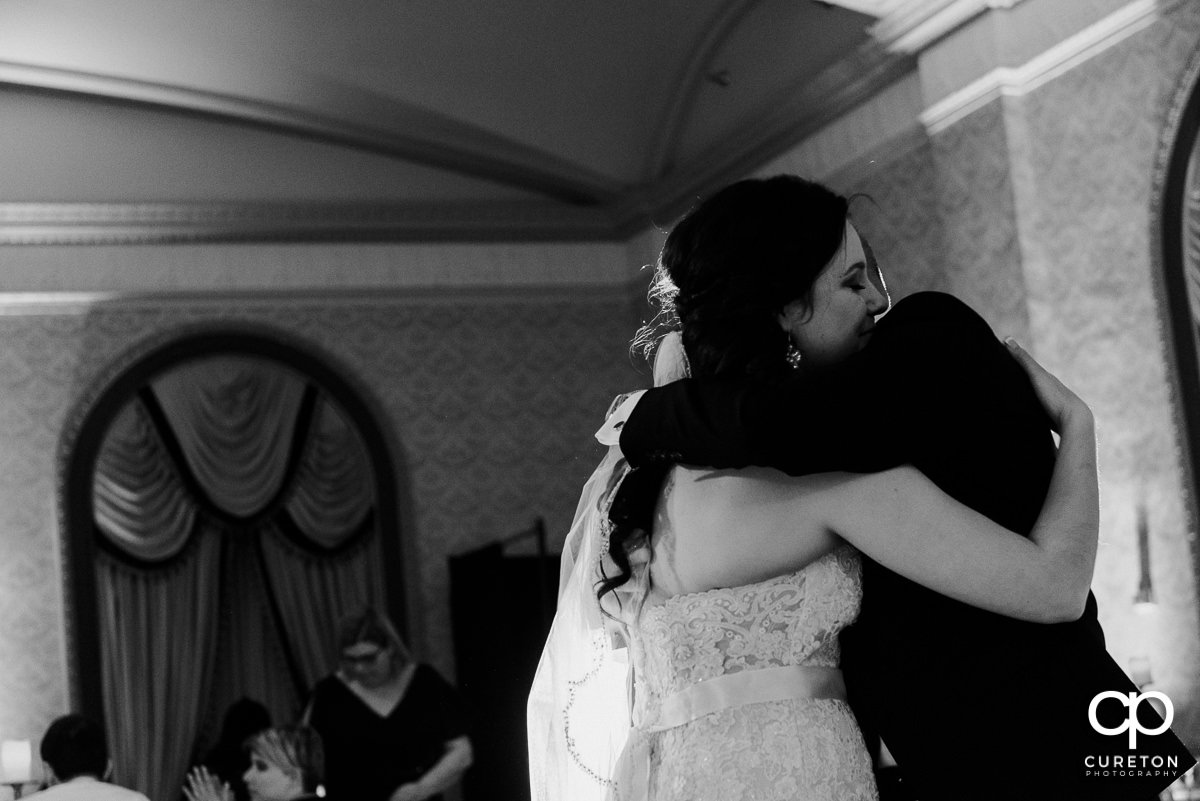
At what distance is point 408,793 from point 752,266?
4.21 metres

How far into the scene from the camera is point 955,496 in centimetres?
172

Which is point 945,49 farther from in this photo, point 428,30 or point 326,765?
point 326,765

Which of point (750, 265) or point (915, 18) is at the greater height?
point (915, 18)

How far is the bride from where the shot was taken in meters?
1.67

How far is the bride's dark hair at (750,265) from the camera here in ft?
5.89

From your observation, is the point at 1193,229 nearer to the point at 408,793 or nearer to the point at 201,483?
the point at 408,793

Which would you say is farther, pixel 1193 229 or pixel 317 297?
pixel 317 297

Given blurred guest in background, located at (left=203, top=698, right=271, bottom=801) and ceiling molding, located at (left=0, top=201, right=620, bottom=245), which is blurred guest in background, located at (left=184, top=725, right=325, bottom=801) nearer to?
blurred guest in background, located at (left=203, top=698, right=271, bottom=801)

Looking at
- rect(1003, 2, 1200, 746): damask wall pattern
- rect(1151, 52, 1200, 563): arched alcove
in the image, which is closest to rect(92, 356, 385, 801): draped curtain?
rect(1003, 2, 1200, 746): damask wall pattern

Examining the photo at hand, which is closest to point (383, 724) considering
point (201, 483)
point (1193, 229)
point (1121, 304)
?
point (201, 483)

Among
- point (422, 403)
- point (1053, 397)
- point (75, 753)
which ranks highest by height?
point (422, 403)

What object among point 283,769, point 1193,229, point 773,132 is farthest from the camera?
point 773,132

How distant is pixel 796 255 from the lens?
1.80m

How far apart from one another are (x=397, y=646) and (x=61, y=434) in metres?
2.79
